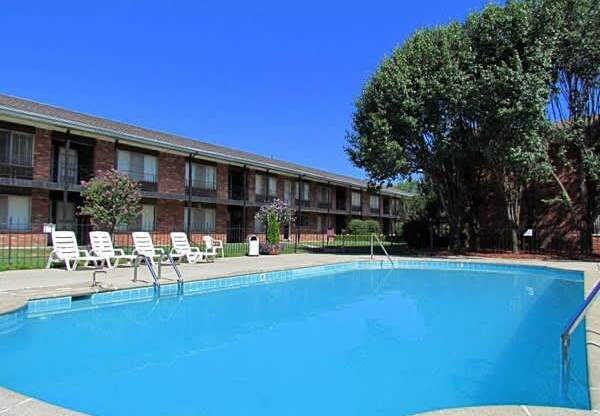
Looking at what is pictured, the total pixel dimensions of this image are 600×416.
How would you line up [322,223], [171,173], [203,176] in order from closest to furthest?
[171,173] < [203,176] < [322,223]

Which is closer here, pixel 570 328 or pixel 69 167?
pixel 570 328

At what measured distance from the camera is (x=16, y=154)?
70.1 feet

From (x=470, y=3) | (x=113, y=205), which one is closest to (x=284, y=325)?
(x=113, y=205)

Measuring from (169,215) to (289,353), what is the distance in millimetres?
22844

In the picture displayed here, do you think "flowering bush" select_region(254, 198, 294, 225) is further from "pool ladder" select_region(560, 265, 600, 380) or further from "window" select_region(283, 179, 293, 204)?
"pool ladder" select_region(560, 265, 600, 380)

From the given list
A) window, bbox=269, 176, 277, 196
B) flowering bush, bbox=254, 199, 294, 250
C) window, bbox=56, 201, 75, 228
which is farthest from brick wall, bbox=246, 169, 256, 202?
window, bbox=56, 201, 75, 228

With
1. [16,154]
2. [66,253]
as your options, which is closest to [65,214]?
[16,154]

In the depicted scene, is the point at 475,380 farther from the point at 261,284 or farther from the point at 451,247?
the point at 451,247

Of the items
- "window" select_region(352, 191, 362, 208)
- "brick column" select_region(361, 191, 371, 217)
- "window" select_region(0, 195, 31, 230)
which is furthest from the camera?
"brick column" select_region(361, 191, 371, 217)

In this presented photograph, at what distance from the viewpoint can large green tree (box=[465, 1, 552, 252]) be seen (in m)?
18.0

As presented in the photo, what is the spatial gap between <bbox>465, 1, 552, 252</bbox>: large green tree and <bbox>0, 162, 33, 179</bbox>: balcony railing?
64.7 feet

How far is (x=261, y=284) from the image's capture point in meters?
12.9

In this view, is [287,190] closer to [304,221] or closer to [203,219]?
[304,221]

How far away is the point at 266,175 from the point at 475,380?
29307mm
